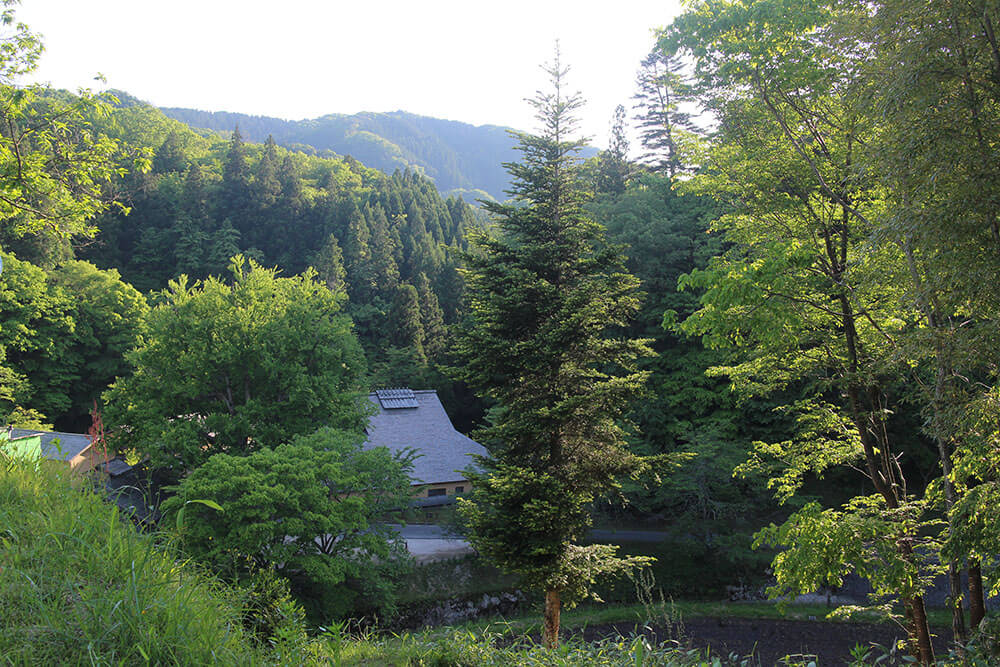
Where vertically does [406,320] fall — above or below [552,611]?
above

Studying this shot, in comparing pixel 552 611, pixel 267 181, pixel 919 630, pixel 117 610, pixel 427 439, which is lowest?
pixel 552 611

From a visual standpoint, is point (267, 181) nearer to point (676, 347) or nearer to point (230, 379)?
point (230, 379)

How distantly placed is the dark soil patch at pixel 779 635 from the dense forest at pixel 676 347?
115 centimetres

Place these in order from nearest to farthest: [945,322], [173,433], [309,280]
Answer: [945,322] < [173,433] < [309,280]

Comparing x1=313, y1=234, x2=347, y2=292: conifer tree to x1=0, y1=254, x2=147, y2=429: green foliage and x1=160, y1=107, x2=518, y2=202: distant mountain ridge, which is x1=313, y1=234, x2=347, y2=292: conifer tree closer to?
x1=0, y1=254, x2=147, y2=429: green foliage

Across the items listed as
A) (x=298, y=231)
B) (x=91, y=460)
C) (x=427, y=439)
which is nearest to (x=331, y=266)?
(x=298, y=231)

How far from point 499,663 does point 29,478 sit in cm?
310

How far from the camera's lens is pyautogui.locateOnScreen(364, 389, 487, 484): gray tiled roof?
22297 millimetres

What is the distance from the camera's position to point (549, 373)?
10.4 m

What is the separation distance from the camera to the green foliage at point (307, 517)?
11.0 metres

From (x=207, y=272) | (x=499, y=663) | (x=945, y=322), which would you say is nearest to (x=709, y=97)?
(x=945, y=322)

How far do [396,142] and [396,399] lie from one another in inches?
6761

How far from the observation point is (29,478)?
134 inches

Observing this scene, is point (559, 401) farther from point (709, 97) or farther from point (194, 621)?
point (194, 621)
